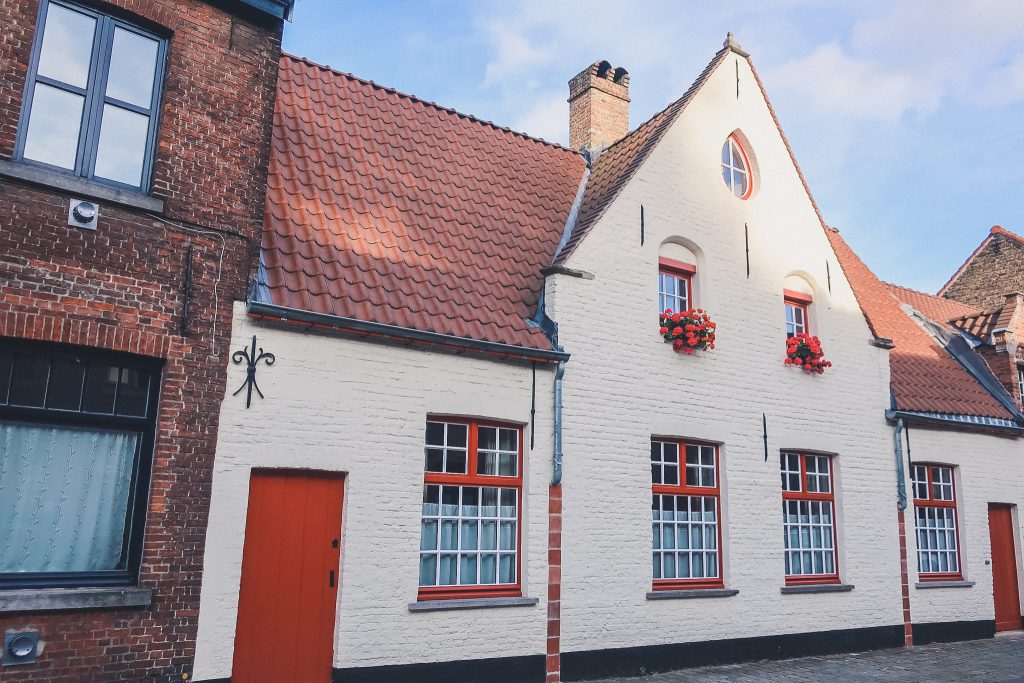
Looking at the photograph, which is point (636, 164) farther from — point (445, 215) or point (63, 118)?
point (63, 118)

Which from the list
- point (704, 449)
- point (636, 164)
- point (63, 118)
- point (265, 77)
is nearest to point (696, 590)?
point (704, 449)

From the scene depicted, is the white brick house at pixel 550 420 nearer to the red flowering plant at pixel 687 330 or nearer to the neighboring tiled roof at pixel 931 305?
the red flowering plant at pixel 687 330

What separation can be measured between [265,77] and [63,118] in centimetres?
199

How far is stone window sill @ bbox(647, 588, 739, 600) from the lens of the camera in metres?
9.91

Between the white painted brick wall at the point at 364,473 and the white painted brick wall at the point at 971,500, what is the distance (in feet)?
24.4

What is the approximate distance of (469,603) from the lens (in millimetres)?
8555

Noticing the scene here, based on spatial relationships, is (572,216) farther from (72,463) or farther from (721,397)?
(72,463)

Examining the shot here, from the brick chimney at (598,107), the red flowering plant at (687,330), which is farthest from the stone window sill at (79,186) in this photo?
the brick chimney at (598,107)

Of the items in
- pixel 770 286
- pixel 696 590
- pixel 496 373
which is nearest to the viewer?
pixel 496 373

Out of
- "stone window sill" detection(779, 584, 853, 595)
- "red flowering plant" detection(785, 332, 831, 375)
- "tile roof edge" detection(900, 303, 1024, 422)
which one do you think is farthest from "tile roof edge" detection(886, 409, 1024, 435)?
"stone window sill" detection(779, 584, 853, 595)

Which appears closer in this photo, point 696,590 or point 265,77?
point 265,77

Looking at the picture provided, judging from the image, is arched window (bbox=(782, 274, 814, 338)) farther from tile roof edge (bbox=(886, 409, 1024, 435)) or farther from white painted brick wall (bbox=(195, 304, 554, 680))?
white painted brick wall (bbox=(195, 304, 554, 680))

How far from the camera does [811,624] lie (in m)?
11.4

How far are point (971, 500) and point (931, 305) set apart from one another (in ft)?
20.6
